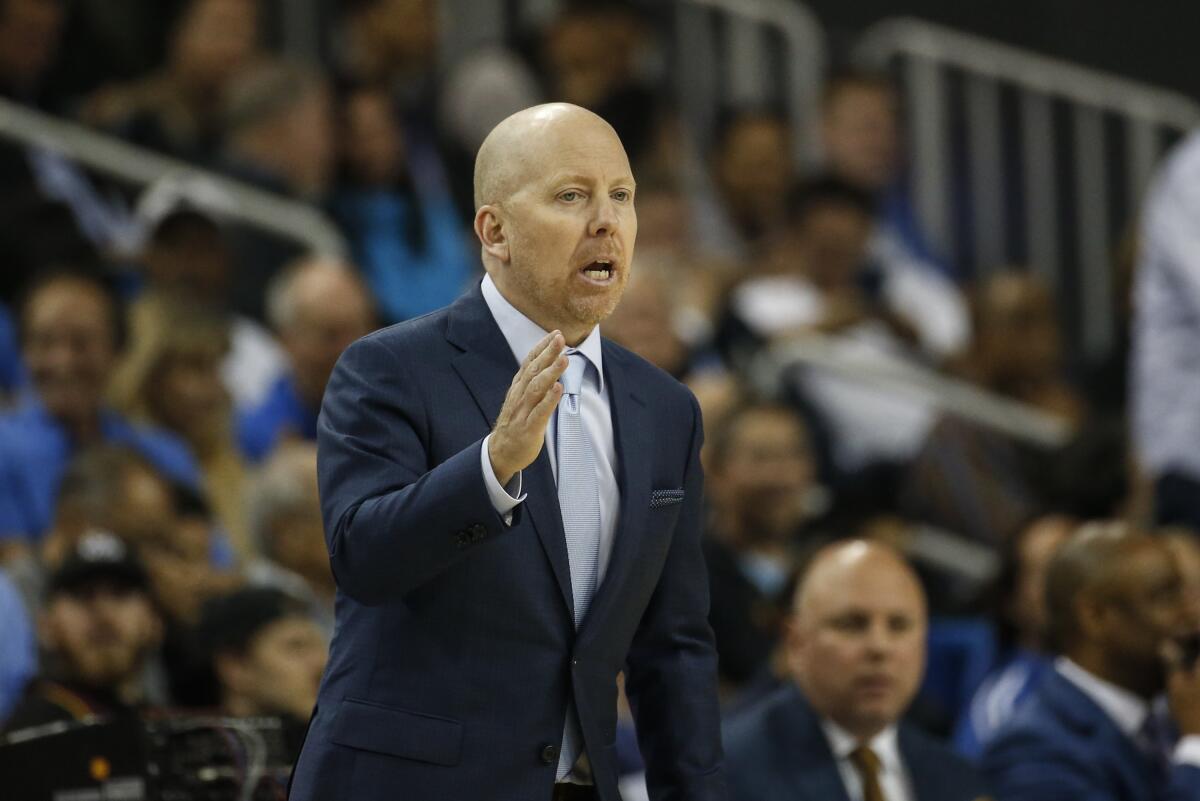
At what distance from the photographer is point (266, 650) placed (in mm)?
5488

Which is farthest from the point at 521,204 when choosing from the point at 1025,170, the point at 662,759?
the point at 1025,170

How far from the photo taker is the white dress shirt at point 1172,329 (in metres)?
5.89

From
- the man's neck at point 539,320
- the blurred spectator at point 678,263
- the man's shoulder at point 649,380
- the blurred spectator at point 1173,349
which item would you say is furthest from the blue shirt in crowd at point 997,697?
the man's neck at point 539,320

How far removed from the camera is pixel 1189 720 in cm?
449

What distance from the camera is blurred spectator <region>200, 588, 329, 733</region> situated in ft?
17.9

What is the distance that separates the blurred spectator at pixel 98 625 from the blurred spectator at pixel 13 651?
92 millimetres

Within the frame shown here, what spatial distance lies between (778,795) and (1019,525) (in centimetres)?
282

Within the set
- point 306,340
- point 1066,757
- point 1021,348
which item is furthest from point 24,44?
point 1066,757

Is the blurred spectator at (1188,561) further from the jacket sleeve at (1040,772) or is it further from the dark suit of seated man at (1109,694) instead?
the jacket sleeve at (1040,772)

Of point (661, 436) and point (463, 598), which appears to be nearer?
point (463, 598)

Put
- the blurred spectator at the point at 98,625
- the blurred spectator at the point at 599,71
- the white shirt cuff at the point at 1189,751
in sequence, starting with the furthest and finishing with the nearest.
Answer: the blurred spectator at the point at 599,71
the blurred spectator at the point at 98,625
the white shirt cuff at the point at 1189,751

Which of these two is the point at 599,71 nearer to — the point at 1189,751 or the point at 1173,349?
the point at 1173,349

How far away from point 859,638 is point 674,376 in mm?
793

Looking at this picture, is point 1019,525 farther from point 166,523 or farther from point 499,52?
point 499,52
